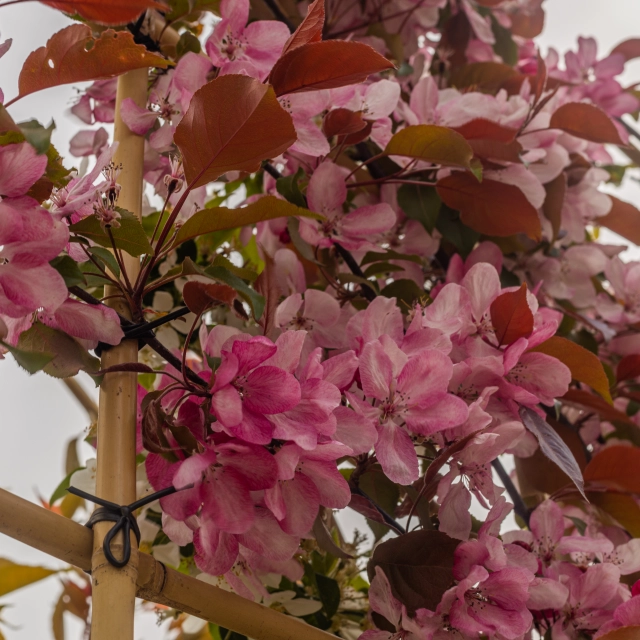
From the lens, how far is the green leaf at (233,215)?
17.9 inches

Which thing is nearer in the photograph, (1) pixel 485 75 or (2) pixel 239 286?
(2) pixel 239 286

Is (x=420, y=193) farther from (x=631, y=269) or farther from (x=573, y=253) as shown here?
(x=631, y=269)

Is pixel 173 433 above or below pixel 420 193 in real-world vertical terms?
below

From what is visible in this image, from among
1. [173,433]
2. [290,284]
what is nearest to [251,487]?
[173,433]

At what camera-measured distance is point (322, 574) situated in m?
0.67

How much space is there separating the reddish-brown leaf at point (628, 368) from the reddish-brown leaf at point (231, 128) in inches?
20.8

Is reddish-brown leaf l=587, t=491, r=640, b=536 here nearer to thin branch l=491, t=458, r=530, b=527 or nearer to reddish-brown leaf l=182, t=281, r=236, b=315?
thin branch l=491, t=458, r=530, b=527

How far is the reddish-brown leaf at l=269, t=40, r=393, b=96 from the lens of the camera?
1.49ft

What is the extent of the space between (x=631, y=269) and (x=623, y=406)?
17 cm

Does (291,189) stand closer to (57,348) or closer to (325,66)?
(325,66)

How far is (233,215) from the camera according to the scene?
0.46m

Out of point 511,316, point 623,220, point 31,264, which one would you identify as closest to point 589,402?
point 511,316

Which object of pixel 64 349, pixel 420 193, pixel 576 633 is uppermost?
pixel 420 193

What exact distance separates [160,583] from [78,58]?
0.31m
